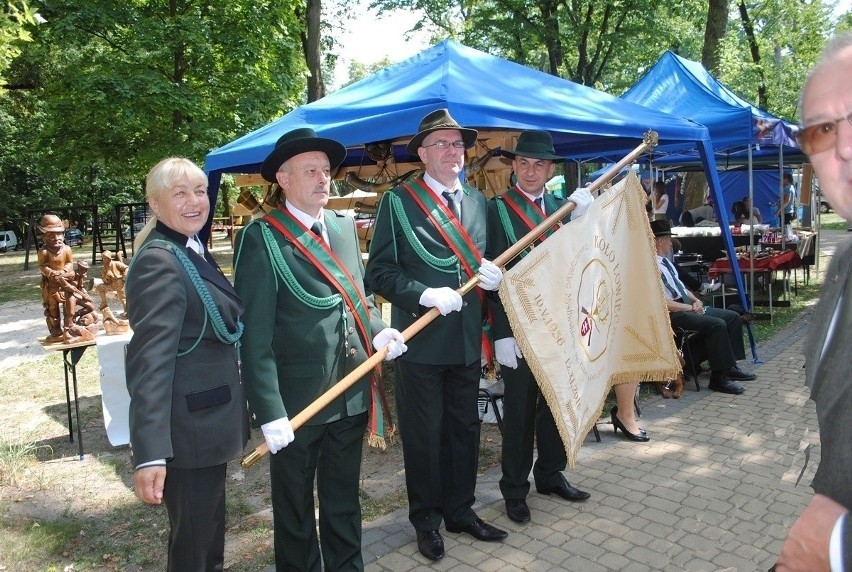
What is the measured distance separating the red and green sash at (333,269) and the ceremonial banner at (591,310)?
0.72m

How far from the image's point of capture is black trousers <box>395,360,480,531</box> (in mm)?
3391

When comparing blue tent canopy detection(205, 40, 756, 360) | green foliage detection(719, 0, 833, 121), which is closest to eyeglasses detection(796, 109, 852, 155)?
blue tent canopy detection(205, 40, 756, 360)

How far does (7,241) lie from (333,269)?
110 ft

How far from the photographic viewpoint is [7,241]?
30.4 metres

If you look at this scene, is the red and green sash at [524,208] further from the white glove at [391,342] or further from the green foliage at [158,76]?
the green foliage at [158,76]

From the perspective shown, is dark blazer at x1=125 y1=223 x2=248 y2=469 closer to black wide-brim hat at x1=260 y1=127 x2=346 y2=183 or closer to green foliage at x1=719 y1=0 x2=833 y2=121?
black wide-brim hat at x1=260 y1=127 x2=346 y2=183

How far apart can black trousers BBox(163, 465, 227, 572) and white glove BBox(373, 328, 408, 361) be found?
84 centimetres

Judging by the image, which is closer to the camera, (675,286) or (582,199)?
(582,199)

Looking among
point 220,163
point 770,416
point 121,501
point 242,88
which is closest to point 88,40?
point 242,88

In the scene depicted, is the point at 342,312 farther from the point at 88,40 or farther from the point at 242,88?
the point at 88,40

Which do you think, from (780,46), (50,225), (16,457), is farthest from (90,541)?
(780,46)

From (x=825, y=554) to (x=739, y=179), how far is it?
21866 mm

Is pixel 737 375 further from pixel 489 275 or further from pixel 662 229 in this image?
pixel 489 275

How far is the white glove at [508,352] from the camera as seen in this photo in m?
3.56
